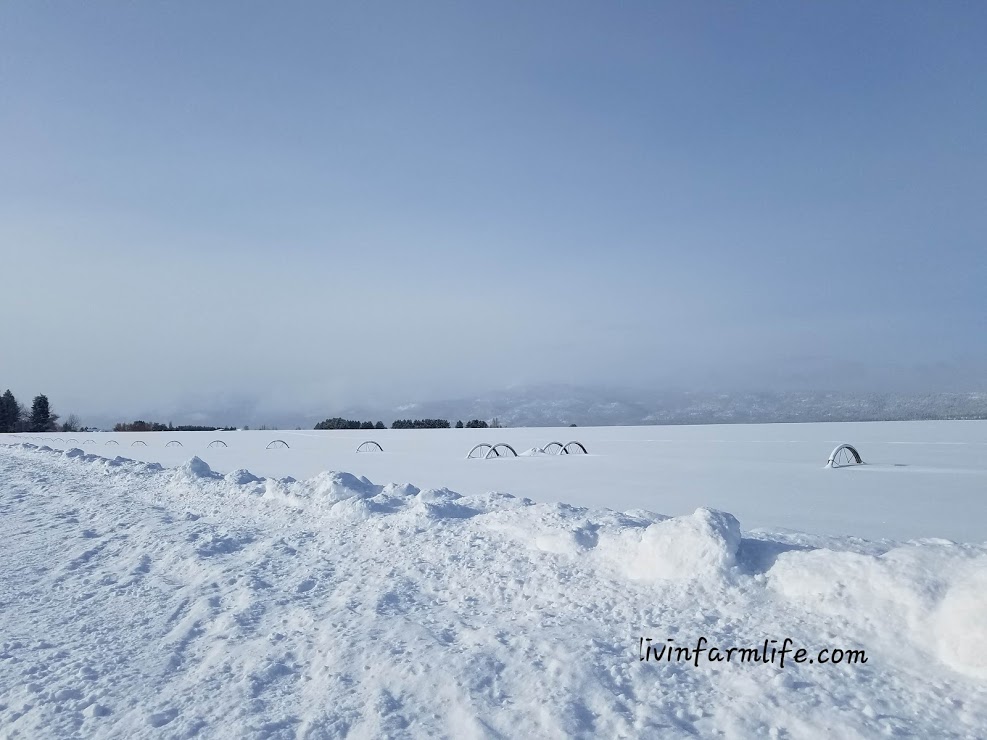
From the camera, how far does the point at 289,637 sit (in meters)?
3.64

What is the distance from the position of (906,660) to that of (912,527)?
573 cm

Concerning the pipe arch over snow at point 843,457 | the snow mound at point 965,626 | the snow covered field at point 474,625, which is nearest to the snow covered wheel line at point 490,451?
the pipe arch over snow at point 843,457

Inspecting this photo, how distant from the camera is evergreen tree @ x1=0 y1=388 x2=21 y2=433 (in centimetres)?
6769

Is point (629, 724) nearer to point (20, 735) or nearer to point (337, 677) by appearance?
point (337, 677)

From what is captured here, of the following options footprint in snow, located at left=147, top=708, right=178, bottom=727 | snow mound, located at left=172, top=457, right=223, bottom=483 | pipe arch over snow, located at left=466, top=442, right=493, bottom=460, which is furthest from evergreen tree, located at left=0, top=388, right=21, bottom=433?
footprint in snow, located at left=147, top=708, right=178, bottom=727

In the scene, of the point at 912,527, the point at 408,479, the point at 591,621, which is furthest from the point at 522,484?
the point at 591,621

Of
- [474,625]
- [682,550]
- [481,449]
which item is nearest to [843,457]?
[481,449]

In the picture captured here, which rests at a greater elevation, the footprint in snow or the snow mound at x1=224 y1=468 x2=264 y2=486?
the snow mound at x1=224 y1=468 x2=264 y2=486

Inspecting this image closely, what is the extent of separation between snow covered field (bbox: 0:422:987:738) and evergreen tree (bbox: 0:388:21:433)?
76.9 m

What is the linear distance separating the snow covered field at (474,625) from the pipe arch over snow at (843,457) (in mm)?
8425

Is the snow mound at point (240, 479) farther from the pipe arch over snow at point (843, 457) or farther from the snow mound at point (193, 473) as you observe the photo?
the pipe arch over snow at point (843, 457)

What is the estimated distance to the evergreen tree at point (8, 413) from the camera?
2665 inches

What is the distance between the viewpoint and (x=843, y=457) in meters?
17.4

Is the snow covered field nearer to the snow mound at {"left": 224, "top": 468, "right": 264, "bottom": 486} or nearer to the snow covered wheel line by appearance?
the snow mound at {"left": 224, "top": 468, "right": 264, "bottom": 486}
